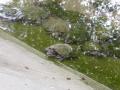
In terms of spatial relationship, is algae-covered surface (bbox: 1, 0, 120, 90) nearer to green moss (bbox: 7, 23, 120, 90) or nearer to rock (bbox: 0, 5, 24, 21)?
green moss (bbox: 7, 23, 120, 90)

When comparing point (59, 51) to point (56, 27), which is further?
point (56, 27)

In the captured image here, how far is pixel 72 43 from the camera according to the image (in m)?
16.4

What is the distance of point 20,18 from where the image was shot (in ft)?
59.6

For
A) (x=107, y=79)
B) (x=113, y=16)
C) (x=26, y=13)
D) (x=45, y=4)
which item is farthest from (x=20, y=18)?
(x=107, y=79)

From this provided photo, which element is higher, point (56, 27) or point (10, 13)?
point (10, 13)

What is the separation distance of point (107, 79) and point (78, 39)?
3443 mm

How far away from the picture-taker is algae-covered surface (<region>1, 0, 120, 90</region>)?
13992mm

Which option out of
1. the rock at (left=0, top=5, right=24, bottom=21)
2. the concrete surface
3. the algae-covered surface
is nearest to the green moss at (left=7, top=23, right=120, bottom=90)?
the algae-covered surface

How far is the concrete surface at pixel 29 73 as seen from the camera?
9.81 meters

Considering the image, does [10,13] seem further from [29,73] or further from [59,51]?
[29,73]

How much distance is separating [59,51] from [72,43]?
159 cm

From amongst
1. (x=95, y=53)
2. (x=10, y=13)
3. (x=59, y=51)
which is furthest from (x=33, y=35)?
(x=95, y=53)

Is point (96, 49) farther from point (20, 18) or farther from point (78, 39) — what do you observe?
point (20, 18)

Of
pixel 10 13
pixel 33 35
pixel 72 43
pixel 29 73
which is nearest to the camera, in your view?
pixel 29 73
